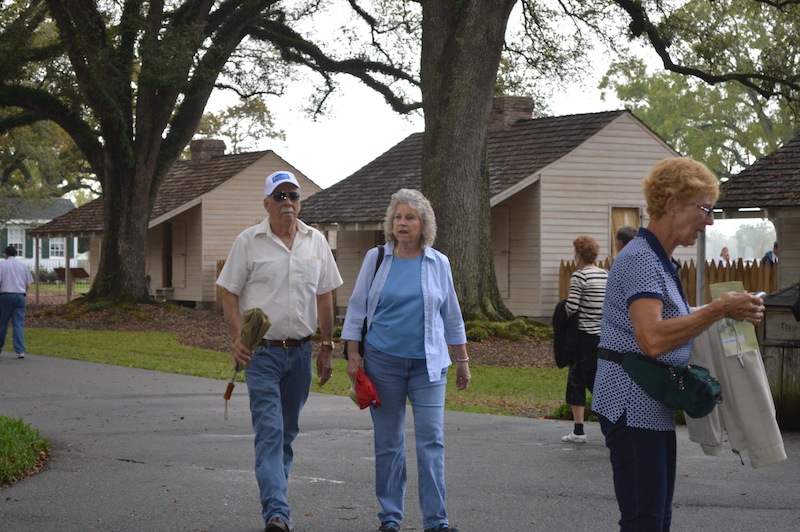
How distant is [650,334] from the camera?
4812 millimetres

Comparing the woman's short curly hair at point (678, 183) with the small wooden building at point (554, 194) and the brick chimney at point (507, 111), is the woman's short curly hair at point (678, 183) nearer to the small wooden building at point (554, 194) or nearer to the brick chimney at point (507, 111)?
the small wooden building at point (554, 194)

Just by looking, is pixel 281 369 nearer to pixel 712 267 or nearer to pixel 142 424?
pixel 142 424

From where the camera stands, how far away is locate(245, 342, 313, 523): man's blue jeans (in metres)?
7.35

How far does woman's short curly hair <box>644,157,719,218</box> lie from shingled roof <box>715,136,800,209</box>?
18348 mm

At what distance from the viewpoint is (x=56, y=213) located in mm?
105188

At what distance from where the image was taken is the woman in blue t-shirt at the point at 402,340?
7.28m

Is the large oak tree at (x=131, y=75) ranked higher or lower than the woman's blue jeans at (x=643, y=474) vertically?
higher

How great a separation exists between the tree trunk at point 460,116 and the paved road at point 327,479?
37.9 ft

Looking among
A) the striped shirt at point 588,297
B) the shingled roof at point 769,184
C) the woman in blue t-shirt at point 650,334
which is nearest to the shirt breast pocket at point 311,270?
the woman in blue t-shirt at point 650,334

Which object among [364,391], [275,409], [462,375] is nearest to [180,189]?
[275,409]

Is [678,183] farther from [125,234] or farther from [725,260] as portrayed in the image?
[125,234]

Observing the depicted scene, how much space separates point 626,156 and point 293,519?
85.5 feet

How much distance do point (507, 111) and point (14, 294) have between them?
18.4 meters

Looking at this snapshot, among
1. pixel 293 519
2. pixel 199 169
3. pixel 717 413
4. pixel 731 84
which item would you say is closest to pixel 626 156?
pixel 199 169
